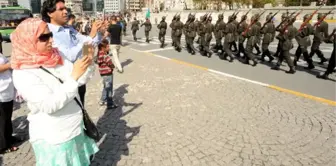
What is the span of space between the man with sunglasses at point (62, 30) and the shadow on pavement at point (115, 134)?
136 cm

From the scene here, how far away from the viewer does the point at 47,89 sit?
1846mm

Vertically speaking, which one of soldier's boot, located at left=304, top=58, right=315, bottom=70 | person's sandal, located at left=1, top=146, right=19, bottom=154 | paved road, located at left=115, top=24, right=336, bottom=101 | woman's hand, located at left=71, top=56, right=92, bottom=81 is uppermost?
woman's hand, located at left=71, top=56, right=92, bottom=81

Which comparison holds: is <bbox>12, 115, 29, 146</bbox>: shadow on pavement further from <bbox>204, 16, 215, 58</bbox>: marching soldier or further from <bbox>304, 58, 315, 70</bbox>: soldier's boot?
<bbox>304, 58, 315, 70</bbox>: soldier's boot

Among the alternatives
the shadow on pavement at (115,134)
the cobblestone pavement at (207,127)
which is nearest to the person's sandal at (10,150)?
the cobblestone pavement at (207,127)

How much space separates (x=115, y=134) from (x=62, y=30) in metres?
1.91

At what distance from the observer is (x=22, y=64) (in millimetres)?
1808

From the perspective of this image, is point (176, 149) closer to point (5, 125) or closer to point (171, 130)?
point (171, 130)

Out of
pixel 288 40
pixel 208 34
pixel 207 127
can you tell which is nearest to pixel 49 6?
pixel 207 127

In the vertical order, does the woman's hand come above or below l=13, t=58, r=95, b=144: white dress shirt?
above

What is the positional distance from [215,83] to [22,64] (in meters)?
5.93

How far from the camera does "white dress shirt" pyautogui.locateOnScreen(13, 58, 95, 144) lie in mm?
1797

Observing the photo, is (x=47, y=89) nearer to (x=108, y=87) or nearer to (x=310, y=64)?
(x=108, y=87)

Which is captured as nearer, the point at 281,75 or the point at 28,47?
the point at 28,47

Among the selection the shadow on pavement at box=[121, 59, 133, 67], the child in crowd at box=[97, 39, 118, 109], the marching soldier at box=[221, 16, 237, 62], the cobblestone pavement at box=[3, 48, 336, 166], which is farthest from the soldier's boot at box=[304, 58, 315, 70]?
the child in crowd at box=[97, 39, 118, 109]
